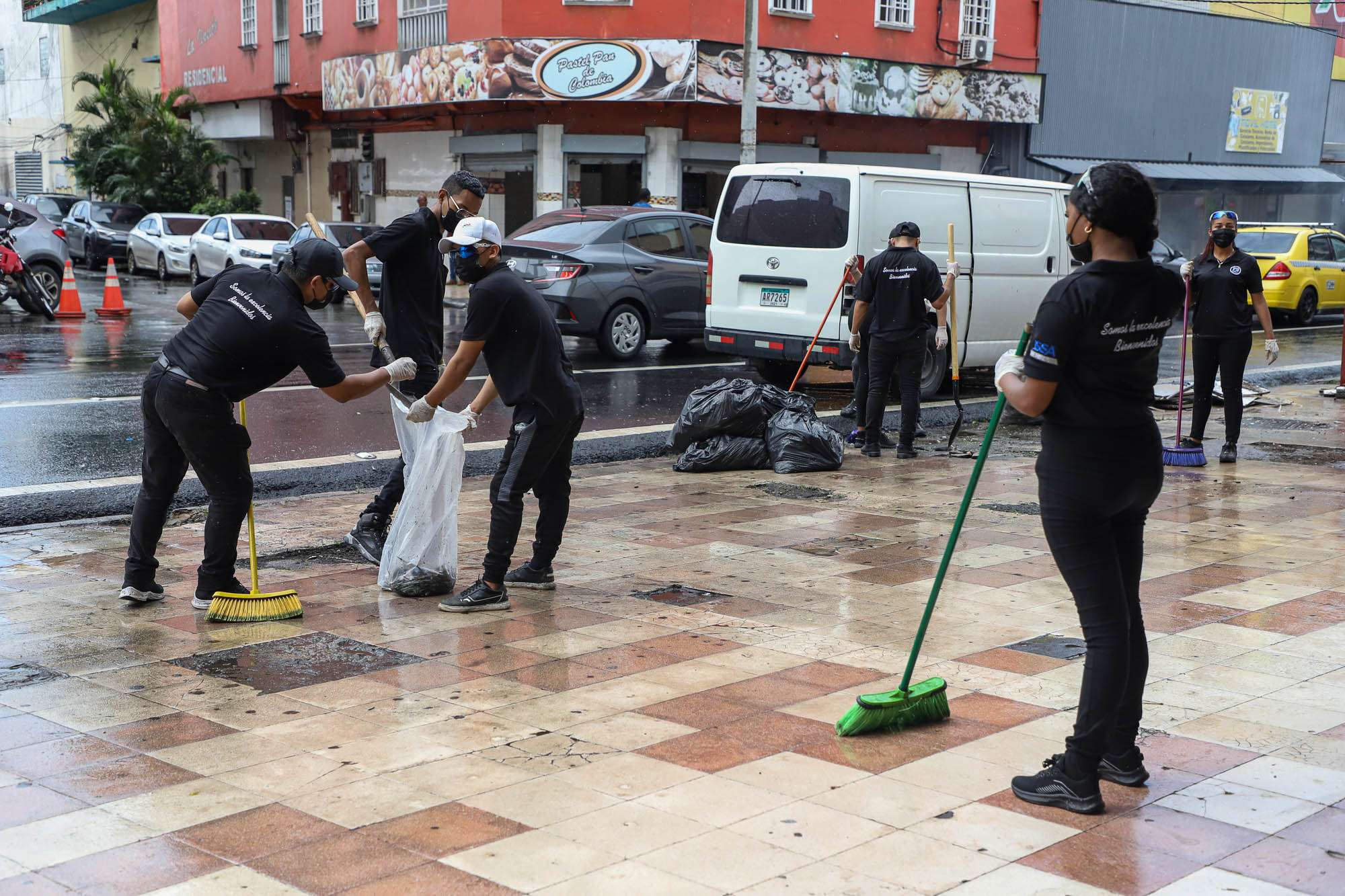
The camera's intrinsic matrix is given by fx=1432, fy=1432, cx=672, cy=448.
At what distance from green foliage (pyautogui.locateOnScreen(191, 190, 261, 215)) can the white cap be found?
96.3ft

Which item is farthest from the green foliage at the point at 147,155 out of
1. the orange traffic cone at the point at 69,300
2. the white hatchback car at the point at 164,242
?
the orange traffic cone at the point at 69,300

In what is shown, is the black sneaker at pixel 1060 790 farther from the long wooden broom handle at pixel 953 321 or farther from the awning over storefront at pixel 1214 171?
the awning over storefront at pixel 1214 171

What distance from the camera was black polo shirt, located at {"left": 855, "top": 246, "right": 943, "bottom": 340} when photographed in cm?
1065

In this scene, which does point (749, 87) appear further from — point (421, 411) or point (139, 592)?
point (139, 592)

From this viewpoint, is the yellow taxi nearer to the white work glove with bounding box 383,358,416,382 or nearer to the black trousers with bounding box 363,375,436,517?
the black trousers with bounding box 363,375,436,517

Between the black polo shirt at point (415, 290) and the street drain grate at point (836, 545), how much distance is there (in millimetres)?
2193

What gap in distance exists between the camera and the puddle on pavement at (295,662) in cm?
530

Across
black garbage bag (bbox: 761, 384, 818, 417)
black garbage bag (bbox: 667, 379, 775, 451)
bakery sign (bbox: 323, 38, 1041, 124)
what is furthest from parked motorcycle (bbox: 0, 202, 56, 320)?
black garbage bag (bbox: 761, 384, 818, 417)

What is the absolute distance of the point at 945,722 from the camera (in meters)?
4.86

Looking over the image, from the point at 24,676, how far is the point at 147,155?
33.7 metres

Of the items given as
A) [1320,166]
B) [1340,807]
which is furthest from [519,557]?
[1320,166]

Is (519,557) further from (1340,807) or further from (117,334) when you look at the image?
(117,334)

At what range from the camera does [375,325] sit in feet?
23.1

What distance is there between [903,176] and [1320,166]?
1240 inches
